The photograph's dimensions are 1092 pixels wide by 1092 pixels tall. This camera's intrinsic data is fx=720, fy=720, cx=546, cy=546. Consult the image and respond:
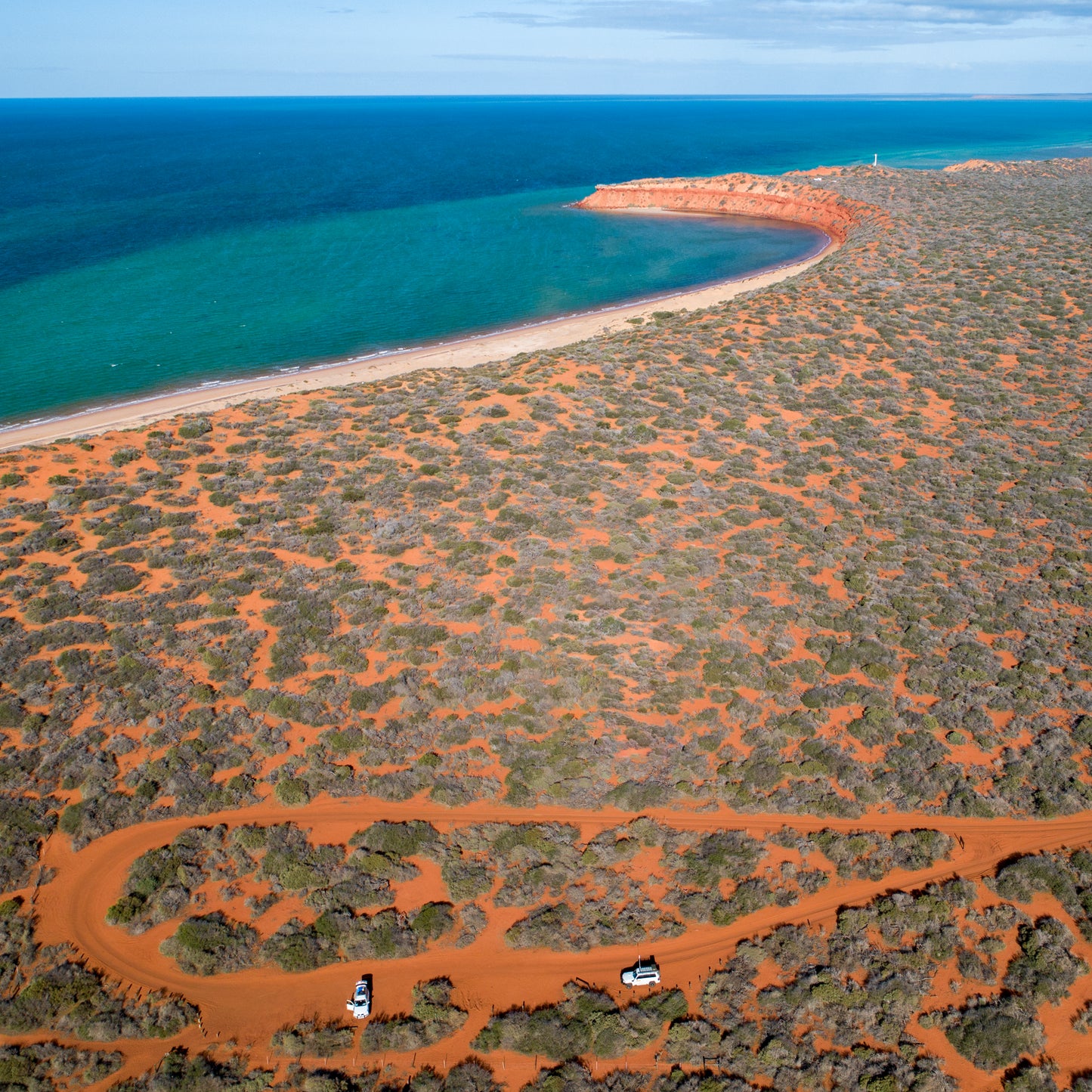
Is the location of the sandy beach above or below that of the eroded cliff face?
below

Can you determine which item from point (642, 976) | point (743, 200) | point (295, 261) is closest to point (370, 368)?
point (295, 261)

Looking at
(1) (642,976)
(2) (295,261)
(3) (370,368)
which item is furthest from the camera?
(2) (295,261)

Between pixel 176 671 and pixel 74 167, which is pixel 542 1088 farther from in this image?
pixel 74 167

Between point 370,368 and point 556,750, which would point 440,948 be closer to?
point 556,750

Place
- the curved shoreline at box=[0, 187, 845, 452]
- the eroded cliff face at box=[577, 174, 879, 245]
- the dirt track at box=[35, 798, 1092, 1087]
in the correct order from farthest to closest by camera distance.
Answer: the eroded cliff face at box=[577, 174, 879, 245], the curved shoreline at box=[0, 187, 845, 452], the dirt track at box=[35, 798, 1092, 1087]

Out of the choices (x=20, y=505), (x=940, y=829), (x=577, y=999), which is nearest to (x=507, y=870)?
(x=577, y=999)

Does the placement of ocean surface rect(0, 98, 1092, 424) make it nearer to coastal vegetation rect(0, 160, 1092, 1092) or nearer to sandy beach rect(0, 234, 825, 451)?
sandy beach rect(0, 234, 825, 451)

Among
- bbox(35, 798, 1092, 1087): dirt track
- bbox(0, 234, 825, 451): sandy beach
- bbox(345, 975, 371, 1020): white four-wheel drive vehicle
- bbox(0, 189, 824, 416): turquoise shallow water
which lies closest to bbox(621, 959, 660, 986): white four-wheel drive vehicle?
bbox(35, 798, 1092, 1087): dirt track
